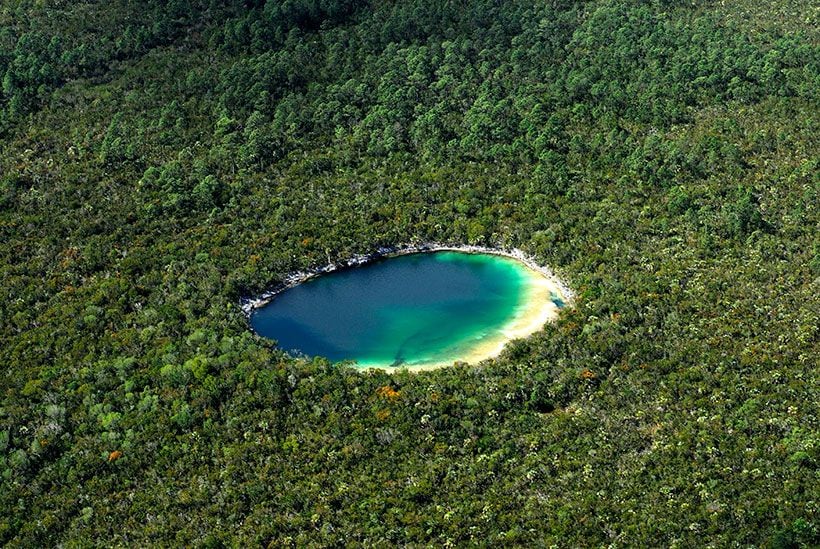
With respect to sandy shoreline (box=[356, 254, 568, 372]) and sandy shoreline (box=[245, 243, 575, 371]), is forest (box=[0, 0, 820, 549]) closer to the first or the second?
sandy shoreline (box=[245, 243, 575, 371])

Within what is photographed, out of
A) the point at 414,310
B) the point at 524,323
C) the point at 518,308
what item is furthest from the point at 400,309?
the point at 524,323

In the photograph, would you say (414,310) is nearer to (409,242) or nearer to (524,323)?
(524,323)

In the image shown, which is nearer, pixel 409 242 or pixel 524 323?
pixel 524 323

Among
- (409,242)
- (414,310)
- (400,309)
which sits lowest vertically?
(414,310)

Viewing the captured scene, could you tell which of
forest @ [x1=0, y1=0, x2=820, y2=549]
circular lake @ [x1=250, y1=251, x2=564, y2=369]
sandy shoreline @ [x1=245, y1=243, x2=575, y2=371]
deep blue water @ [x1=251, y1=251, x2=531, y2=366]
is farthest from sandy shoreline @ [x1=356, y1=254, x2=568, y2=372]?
forest @ [x1=0, y1=0, x2=820, y2=549]

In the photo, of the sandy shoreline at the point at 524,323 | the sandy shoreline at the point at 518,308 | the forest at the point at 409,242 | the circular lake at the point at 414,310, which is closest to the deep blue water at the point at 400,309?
the circular lake at the point at 414,310

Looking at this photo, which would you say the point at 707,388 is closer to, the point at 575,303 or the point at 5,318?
the point at 575,303

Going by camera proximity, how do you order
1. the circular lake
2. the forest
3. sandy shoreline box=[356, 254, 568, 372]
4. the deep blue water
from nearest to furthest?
the forest < sandy shoreline box=[356, 254, 568, 372] < the circular lake < the deep blue water
